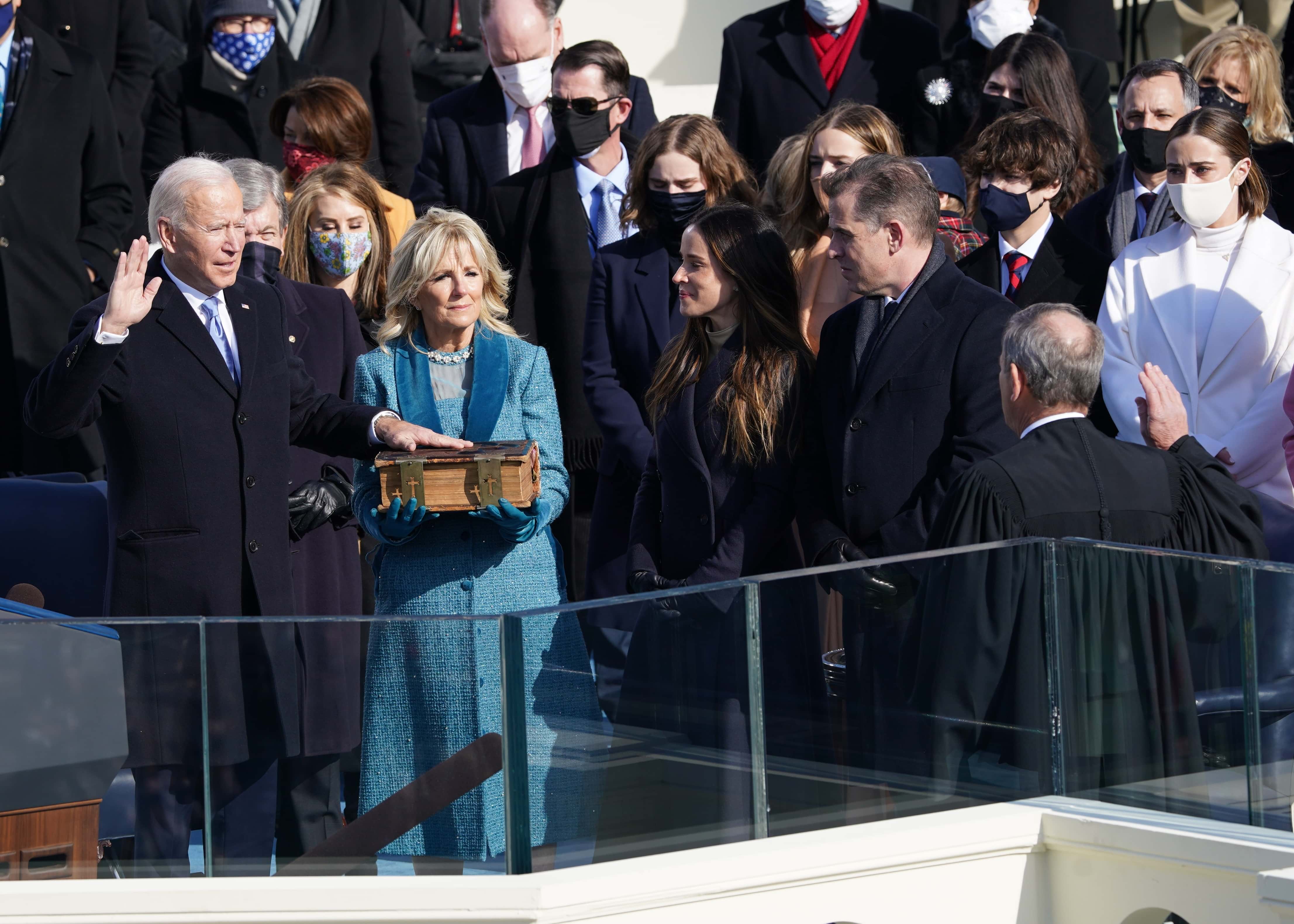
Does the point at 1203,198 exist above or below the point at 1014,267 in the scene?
above

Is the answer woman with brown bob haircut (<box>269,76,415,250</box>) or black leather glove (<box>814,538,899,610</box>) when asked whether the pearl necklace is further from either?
woman with brown bob haircut (<box>269,76,415,250</box>)

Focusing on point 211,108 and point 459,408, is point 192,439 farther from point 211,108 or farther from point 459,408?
point 211,108

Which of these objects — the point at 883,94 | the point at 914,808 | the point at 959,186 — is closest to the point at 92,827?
the point at 914,808

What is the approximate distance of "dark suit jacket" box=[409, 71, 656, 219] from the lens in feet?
22.7

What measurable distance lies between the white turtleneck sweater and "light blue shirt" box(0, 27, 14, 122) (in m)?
4.62

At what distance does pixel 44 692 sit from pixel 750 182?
10.2ft

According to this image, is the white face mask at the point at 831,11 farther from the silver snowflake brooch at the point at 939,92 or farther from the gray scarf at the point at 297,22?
the gray scarf at the point at 297,22

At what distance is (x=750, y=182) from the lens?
5.75 meters

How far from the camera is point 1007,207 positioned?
214 inches

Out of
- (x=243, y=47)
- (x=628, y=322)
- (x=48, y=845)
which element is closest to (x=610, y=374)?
(x=628, y=322)

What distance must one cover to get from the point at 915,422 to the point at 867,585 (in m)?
0.95

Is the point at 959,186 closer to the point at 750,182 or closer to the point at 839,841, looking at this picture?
the point at 750,182

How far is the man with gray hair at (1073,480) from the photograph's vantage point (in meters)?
3.88

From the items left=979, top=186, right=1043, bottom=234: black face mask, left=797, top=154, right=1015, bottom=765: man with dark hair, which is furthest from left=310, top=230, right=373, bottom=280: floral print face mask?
left=979, top=186, right=1043, bottom=234: black face mask
